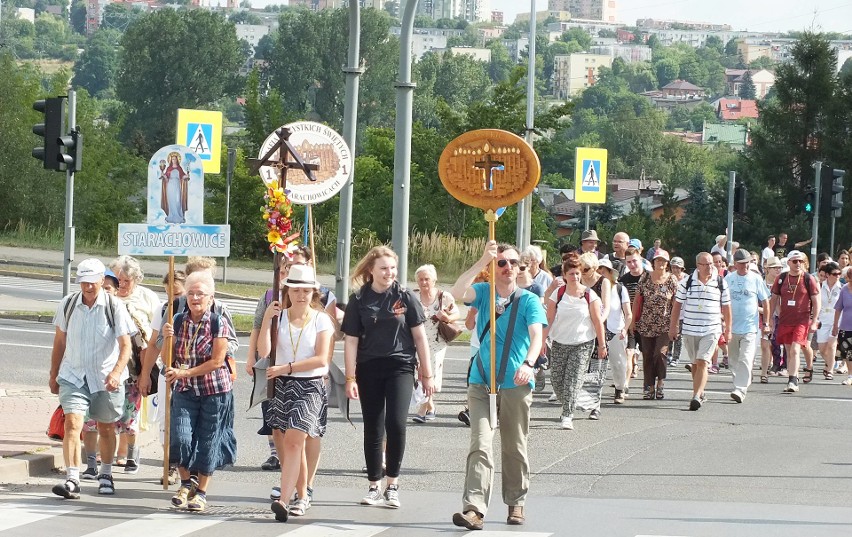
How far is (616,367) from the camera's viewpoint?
54.3 ft

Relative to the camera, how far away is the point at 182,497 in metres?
9.75

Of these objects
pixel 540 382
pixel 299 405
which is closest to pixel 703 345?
pixel 540 382

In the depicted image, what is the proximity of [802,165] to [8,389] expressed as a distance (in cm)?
5420

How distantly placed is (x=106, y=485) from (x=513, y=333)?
309 cm

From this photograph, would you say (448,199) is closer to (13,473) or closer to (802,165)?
(802,165)

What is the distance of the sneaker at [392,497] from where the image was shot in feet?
32.8

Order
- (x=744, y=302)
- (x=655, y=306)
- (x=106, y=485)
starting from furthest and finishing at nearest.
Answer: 1. (x=744, y=302)
2. (x=655, y=306)
3. (x=106, y=485)

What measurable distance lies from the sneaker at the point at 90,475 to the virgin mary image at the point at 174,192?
1.96 meters

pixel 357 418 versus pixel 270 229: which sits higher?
pixel 270 229

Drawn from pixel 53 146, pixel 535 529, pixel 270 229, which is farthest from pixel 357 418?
pixel 53 146

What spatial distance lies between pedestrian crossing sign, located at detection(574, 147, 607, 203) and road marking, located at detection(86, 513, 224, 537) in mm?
19076

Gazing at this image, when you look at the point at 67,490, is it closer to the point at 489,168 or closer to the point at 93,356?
the point at 93,356

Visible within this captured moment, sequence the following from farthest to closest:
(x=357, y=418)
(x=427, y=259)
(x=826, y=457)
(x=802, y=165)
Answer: (x=802, y=165) < (x=427, y=259) < (x=357, y=418) < (x=826, y=457)

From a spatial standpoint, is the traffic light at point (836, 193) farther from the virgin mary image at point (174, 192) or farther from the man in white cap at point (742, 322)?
the virgin mary image at point (174, 192)
